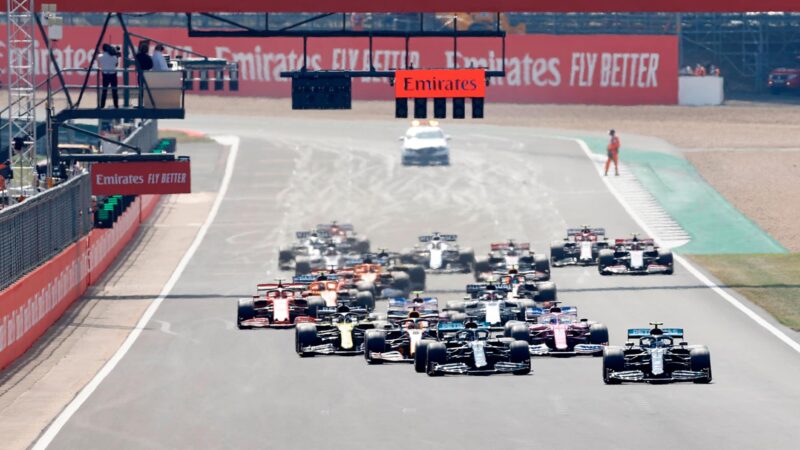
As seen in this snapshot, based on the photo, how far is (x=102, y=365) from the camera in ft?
101

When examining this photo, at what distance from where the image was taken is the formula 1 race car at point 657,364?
26625 millimetres

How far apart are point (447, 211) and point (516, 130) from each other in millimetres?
20966

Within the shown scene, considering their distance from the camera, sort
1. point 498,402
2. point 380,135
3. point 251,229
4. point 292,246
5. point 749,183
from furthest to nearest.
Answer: point 380,135 < point 749,183 < point 251,229 < point 292,246 < point 498,402

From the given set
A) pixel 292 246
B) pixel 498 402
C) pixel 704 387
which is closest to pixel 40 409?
pixel 498 402

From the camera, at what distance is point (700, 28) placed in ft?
300

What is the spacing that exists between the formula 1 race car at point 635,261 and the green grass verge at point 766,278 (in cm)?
145

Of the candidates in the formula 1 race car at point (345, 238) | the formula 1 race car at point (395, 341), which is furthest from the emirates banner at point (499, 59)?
the formula 1 race car at point (395, 341)

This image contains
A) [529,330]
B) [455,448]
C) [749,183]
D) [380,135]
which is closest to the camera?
[455,448]

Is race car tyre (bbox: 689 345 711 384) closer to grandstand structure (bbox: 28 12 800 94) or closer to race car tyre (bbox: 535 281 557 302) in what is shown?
race car tyre (bbox: 535 281 557 302)

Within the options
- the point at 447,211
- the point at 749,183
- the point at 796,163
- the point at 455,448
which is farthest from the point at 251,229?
the point at 455,448

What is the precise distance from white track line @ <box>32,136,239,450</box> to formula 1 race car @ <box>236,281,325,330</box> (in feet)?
7.41

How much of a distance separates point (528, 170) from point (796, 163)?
33.2 ft

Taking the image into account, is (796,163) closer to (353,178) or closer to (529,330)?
(353,178)

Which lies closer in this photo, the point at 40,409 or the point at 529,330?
the point at 40,409
